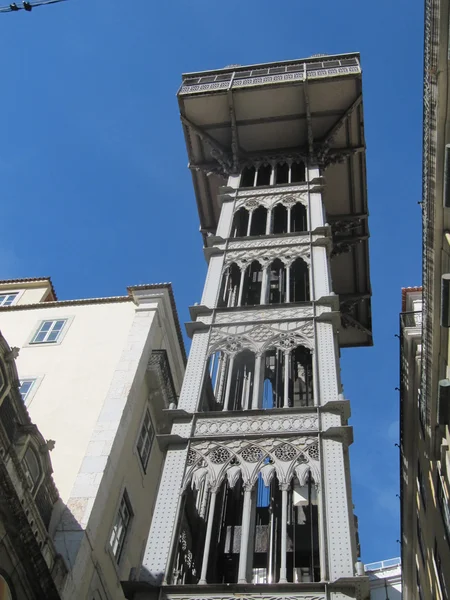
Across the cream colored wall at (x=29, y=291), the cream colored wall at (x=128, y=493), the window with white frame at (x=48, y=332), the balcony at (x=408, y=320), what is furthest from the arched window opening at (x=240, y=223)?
the cream colored wall at (x=29, y=291)

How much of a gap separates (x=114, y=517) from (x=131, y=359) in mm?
4167

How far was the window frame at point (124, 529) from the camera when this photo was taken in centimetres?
1445

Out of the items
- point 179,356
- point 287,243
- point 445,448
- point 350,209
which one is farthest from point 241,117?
point 445,448

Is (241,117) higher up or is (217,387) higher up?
(241,117)

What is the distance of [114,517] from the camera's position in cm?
1445

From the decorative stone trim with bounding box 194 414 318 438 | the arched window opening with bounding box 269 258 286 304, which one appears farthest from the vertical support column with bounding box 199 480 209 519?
the arched window opening with bounding box 269 258 286 304

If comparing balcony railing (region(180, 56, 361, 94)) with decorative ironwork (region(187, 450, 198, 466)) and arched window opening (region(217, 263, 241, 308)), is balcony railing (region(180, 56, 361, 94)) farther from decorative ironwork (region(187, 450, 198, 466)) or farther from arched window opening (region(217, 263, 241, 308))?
decorative ironwork (region(187, 450, 198, 466))

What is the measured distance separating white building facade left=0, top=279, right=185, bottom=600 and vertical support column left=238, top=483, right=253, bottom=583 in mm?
1629

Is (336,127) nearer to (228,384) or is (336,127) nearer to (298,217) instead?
(298,217)

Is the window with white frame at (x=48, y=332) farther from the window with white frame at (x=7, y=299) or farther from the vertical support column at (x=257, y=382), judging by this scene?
the vertical support column at (x=257, y=382)

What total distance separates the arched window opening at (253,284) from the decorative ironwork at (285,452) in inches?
268

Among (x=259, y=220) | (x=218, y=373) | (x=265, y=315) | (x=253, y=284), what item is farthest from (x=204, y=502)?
(x=259, y=220)

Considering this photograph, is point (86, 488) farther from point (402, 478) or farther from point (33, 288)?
point (402, 478)

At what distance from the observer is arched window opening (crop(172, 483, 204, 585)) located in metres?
10.7
